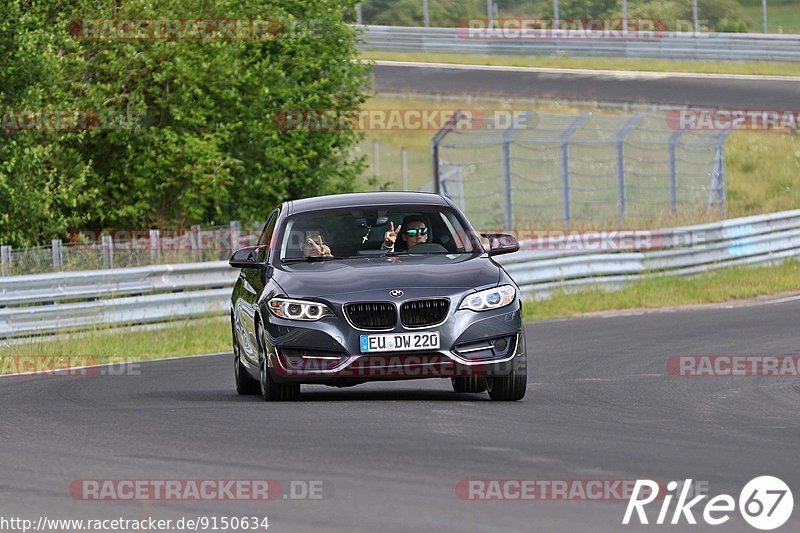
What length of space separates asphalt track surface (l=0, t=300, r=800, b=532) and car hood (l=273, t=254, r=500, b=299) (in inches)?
31.6

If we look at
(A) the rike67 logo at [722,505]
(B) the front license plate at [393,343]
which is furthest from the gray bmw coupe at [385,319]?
(A) the rike67 logo at [722,505]

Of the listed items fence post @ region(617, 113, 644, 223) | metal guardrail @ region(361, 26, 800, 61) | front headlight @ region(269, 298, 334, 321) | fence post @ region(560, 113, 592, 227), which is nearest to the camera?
front headlight @ region(269, 298, 334, 321)

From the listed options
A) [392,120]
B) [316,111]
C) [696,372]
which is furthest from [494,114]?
[696,372]

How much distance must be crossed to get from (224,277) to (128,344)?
2778mm

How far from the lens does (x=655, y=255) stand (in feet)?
82.0

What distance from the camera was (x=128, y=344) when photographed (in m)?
18.9

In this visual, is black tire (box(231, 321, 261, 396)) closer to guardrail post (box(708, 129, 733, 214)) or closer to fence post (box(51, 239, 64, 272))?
fence post (box(51, 239, 64, 272))

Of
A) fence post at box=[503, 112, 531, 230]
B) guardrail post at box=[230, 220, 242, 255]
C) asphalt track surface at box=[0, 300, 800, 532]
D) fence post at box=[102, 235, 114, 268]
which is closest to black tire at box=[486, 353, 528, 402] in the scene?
asphalt track surface at box=[0, 300, 800, 532]

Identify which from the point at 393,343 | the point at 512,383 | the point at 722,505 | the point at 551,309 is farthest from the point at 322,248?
the point at 551,309

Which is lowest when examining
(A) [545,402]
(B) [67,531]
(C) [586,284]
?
(C) [586,284]

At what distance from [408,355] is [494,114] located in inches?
1139

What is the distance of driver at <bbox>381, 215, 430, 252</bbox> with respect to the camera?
1210 cm

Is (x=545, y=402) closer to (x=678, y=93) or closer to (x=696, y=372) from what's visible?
(x=696, y=372)

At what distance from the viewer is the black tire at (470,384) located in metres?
12.2
